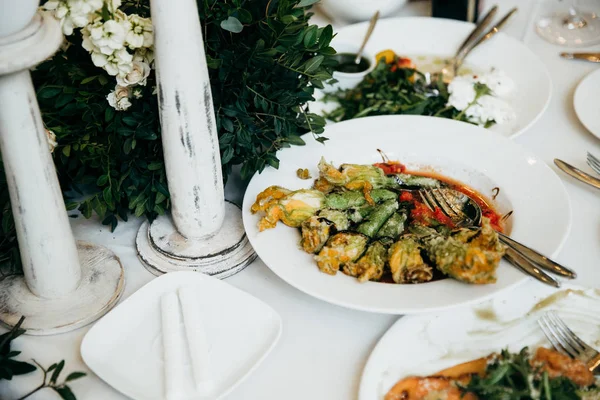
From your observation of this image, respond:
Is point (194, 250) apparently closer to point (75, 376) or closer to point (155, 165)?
point (155, 165)

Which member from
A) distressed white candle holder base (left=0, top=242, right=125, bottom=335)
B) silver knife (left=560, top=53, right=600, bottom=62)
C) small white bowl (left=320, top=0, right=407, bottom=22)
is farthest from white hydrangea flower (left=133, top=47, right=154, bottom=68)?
silver knife (left=560, top=53, right=600, bottom=62)

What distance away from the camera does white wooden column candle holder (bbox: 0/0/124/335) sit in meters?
0.71

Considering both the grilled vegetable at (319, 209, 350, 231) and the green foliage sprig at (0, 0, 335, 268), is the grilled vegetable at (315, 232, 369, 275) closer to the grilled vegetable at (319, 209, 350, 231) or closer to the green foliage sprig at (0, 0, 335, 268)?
the grilled vegetable at (319, 209, 350, 231)

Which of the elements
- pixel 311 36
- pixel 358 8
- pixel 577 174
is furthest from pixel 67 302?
pixel 358 8

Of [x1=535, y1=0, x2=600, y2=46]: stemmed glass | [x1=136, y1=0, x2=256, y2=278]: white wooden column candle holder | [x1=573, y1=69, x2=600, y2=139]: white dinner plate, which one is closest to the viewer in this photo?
[x1=136, y1=0, x2=256, y2=278]: white wooden column candle holder

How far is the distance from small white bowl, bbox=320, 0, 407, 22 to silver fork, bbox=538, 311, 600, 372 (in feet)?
3.38

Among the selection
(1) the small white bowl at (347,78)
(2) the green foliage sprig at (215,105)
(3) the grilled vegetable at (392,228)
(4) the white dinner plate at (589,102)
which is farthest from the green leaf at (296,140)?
(4) the white dinner plate at (589,102)

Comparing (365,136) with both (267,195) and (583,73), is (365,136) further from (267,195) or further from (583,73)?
(583,73)

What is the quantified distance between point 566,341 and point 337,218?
1.25 feet

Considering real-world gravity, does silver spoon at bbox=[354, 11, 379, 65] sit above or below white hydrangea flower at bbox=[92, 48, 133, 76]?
below

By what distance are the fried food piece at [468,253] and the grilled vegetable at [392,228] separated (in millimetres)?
55

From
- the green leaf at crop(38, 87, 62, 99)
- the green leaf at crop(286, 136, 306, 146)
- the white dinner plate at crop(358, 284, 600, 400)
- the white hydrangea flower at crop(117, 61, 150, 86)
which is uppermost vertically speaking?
the white hydrangea flower at crop(117, 61, 150, 86)

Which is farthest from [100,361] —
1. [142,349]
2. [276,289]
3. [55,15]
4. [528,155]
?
[528,155]

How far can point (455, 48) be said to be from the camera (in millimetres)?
1583
